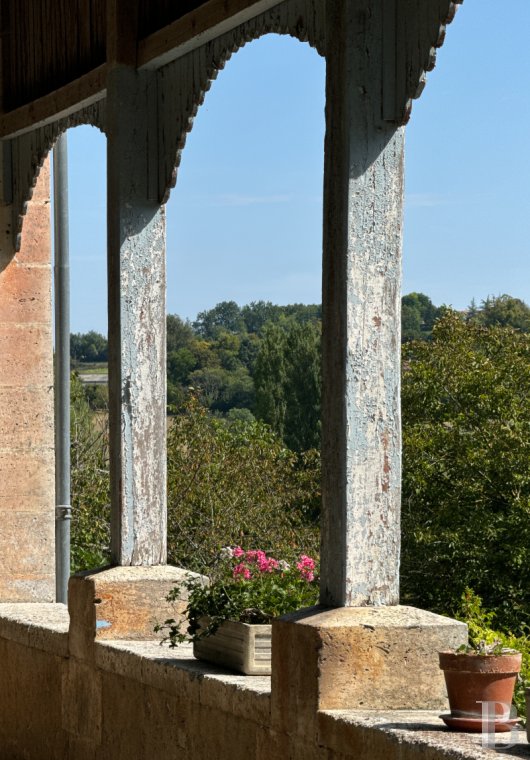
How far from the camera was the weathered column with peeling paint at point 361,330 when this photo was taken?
10.8 feet

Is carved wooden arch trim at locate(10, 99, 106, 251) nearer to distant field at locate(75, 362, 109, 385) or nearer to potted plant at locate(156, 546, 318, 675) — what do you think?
potted plant at locate(156, 546, 318, 675)

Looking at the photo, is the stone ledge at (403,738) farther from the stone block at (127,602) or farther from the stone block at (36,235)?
the stone block at (36,235)

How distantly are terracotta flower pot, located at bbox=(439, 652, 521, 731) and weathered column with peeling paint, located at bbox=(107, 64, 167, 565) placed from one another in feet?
6.14

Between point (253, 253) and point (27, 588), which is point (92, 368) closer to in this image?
point (253, 253)

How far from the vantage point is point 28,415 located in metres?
5.83

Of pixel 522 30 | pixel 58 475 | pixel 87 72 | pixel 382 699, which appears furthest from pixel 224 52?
pixel 522 30

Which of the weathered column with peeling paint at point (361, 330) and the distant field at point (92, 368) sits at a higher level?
the weathered column with peeling paint at point (361, 330)

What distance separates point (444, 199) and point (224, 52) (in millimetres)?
61953

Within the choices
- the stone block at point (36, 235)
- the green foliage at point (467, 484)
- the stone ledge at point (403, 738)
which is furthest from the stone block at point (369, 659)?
the green foliage at point (467, 484)

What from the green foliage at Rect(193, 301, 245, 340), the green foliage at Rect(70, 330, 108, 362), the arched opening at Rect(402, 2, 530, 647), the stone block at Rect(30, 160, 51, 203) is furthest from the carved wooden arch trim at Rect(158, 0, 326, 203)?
the green foliage at Rect(193, 301, 245, 340)

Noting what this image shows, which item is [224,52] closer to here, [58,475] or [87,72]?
[87,72]

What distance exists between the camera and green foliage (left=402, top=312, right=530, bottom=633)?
23109 mm

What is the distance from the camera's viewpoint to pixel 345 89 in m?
3.30

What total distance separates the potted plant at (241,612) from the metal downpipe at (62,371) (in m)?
2.88
